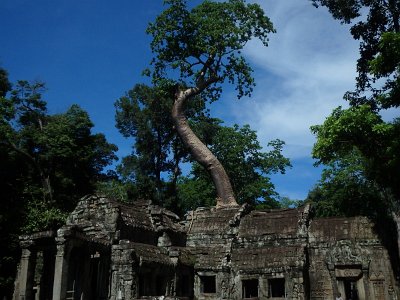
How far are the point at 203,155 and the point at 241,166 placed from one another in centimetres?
904

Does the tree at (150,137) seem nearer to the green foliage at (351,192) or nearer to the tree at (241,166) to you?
the tree at (241,166)

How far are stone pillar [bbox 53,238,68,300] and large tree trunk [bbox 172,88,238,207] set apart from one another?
11991 mm

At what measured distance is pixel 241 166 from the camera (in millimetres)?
36531

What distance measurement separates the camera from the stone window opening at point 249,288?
19.9 meters

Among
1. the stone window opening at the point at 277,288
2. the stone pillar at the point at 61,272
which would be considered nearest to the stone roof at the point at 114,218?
the stone pillar at the point at 61,272

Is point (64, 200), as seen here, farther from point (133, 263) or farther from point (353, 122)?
point (353, 122)

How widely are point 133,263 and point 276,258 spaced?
6392 millimetres

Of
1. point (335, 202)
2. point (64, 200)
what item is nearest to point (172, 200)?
point (64, 200)

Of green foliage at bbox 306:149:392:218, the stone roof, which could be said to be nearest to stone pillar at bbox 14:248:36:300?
the stone roof

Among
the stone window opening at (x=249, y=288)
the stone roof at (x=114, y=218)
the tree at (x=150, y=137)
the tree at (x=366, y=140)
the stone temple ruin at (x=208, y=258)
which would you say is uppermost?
the tree at (x=150, y=137)

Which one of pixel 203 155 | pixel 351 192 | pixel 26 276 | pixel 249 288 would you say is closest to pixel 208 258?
pixel 249 288

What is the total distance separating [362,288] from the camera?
18.5 m

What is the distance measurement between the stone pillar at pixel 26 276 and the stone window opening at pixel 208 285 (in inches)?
299

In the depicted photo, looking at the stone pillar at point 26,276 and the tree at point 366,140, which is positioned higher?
the tree at point 366,140
